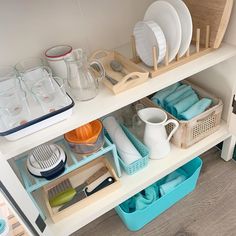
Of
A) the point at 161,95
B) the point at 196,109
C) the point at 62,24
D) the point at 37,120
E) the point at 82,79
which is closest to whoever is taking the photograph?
the point at 37,120

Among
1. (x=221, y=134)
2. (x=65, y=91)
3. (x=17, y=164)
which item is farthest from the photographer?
(x=221, y=134)

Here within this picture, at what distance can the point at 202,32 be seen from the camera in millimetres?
1016

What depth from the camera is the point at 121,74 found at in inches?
37.1

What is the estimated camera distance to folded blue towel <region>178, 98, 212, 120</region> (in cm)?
106

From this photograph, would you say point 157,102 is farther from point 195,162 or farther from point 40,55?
point 40,55

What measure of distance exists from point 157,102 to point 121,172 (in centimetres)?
34

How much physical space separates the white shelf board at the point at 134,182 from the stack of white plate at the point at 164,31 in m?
0.40

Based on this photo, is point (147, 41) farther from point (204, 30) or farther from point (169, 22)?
point (204, 30)

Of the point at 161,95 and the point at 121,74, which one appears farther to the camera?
the point at 161,95

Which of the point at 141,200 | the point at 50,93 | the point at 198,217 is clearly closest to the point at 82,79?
the point at 50,93

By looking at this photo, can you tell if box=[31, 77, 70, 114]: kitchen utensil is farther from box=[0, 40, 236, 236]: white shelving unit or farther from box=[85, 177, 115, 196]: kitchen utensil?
box=[85, 177, 115, 196]: kitchen utensil

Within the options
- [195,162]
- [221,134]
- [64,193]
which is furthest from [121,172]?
[221,134]

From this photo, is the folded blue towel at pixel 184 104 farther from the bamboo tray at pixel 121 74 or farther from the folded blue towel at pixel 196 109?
the bamboo tray at pixel 121 74

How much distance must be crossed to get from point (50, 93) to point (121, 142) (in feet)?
1.19
